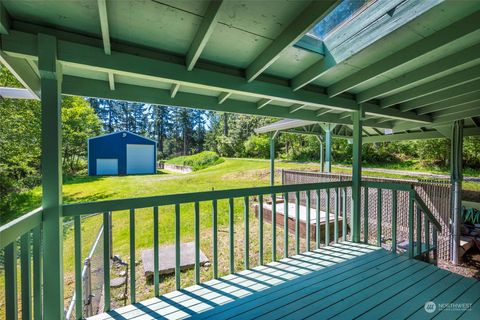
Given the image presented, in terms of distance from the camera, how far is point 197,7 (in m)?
1.64

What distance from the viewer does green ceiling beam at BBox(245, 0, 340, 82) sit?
1.58m

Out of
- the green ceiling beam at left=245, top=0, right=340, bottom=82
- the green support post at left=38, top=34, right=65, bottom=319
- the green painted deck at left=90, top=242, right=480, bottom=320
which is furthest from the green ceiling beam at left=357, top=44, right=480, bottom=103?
the green support post at left=38, top=34, right=65, bottom=319

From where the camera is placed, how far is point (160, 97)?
9.47 ft

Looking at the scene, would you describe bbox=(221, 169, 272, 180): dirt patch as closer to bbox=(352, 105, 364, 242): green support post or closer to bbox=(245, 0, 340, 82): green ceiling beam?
bbox=(352, 105, 364, 242): green support post

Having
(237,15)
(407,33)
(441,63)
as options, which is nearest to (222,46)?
(237,15)

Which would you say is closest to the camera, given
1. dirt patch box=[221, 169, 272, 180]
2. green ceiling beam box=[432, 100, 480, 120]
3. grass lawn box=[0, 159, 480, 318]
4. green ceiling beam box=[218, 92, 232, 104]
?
green ceiling beam box=[218, 92, 232, 104]

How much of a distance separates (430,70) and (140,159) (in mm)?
17760

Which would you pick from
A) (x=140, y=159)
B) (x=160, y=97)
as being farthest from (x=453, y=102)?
(x=140, y=159)

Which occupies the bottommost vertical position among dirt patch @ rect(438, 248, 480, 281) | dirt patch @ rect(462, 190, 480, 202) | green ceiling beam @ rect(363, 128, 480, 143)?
dirt patch @ rect(438, 248, 480, 281)

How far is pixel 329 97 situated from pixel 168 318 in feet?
10.4

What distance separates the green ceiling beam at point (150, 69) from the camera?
1647mm

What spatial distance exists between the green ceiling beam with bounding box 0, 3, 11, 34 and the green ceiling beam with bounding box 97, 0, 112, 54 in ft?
1.80

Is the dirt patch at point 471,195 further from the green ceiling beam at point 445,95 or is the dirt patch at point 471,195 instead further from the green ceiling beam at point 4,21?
the green ceiling beam at point 4,21

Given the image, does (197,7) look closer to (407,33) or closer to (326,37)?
(326,37)
